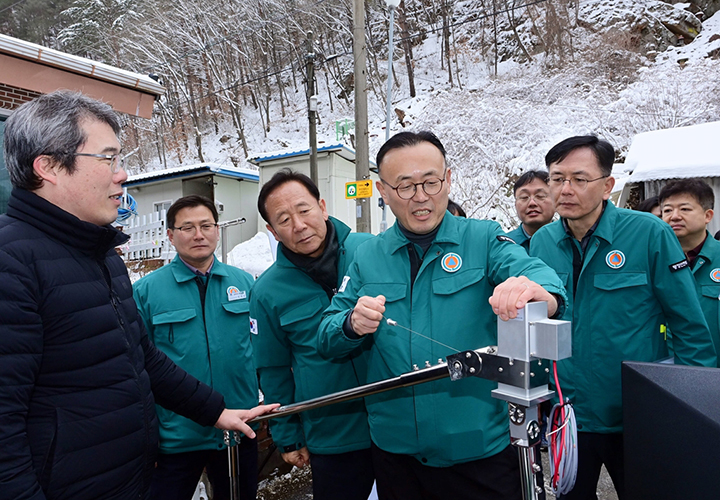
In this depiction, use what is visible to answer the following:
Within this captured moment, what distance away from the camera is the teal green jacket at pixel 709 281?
3.02 metres

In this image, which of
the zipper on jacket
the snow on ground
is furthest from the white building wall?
the zipper on jacket

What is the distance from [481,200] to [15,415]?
14378mm

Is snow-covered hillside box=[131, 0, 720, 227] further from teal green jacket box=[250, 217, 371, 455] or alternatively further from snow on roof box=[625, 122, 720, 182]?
teal green jacket box=[250, 217, 371, 455]

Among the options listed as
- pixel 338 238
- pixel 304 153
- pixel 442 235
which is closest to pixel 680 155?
pixel 338 238

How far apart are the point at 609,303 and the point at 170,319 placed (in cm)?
229

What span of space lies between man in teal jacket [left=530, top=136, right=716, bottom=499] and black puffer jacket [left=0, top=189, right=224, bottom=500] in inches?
76.3

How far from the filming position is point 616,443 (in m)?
2.14

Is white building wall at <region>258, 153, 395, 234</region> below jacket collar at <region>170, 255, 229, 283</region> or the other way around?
the other way around

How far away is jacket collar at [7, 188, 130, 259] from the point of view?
138cm

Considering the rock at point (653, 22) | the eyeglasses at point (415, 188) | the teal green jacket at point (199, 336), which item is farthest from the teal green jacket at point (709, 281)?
the rock at point (653, 22)

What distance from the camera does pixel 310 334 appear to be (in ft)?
7.22

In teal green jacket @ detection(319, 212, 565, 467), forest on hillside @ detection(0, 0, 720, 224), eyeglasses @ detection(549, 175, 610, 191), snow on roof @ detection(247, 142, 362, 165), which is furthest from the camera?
forest on hillside @ detection(0, 0, 720, 224)

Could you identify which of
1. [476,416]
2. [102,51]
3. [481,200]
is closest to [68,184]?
[476,416]

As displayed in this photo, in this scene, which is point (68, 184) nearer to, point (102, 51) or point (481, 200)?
point (481, 200)
